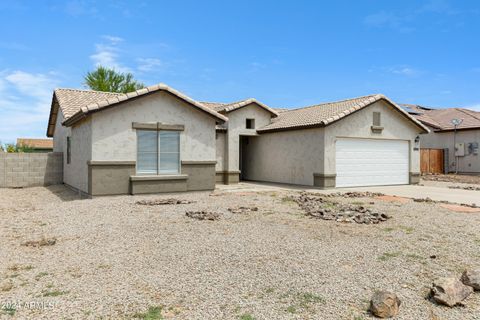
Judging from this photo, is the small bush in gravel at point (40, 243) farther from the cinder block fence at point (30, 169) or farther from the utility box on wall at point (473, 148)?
the utility box on wall at point (473, 148)

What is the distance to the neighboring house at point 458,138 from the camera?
2722cm

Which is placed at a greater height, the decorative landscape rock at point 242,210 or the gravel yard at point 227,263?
the decorative landscape rock at point 242,210

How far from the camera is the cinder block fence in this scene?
17469 mm

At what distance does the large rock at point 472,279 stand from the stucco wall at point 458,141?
26524 mm

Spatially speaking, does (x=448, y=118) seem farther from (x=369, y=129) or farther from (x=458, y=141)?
(x=369, y=129)

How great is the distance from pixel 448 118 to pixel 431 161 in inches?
262

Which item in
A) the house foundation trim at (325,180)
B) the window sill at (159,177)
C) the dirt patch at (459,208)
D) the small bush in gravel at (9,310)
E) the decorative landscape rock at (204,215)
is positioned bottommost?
the small bush in gravel at (9,310)

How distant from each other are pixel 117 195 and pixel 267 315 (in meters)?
10.3

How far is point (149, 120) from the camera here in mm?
13391

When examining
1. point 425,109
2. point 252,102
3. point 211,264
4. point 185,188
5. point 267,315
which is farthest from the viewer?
point 425,109

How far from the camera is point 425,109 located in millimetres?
38688

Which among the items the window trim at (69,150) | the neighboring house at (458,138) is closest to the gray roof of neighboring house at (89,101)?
the window trim at (69,150)

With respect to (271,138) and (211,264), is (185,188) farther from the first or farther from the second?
(211,264)

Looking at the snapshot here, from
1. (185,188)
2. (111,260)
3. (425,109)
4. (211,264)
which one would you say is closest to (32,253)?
(111,260)
